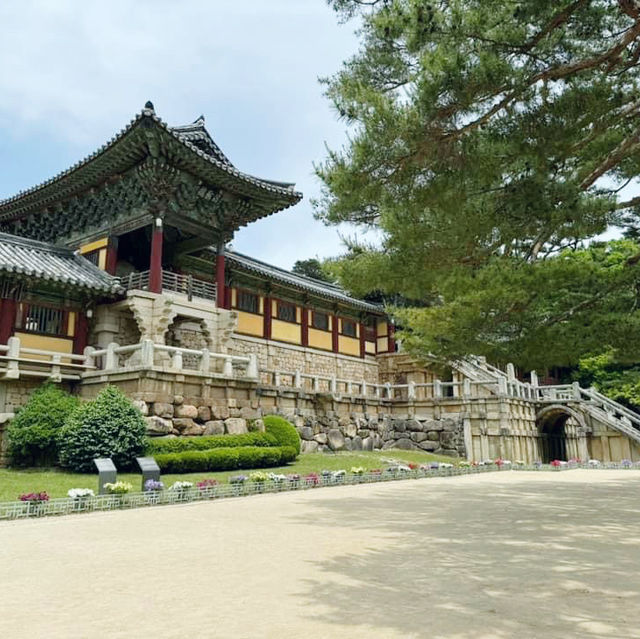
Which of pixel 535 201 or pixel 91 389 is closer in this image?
pixel 535 201

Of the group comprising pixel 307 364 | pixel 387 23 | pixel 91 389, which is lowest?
pixel 91 389

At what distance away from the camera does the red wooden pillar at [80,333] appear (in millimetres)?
19547

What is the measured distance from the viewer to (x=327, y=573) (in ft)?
16.6

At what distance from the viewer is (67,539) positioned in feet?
22.9

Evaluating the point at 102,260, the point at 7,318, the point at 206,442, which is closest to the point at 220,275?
the point at 102,260

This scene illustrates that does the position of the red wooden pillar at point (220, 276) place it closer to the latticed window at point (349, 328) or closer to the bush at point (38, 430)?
the bush at point (38, 430)

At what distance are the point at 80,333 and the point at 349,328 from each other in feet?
50.7

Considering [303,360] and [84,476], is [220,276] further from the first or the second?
[84,476]

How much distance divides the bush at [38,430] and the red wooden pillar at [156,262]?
5.31 metres

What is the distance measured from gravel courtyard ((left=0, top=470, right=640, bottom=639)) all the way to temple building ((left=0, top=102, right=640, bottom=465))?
8.43 meters

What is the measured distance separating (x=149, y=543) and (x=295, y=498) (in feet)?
15.7

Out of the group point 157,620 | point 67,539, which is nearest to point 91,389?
point 67,539

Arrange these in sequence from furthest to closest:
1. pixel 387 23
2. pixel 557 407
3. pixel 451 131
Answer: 1. pixel 557 407
2. pixel 451 131
3. pixel 387 23

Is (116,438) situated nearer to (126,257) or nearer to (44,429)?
(44,429)
